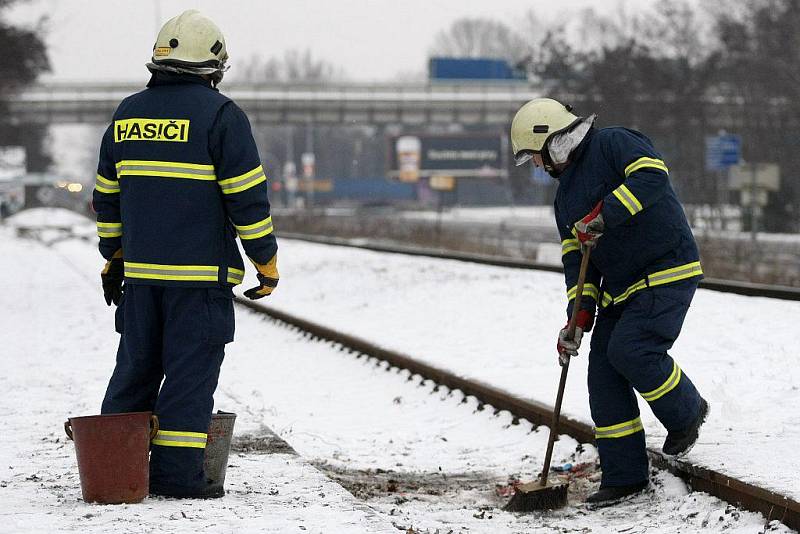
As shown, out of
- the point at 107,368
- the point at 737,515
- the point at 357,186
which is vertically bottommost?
the point at 357,186

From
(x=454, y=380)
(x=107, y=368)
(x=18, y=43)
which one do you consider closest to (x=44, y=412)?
(x=107, y=368)

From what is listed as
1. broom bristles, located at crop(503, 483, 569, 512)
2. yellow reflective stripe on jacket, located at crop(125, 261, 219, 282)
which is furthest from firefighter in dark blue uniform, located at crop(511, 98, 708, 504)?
yellow reflective stripe on jacket, located at crop(125, 261, 219, 282)

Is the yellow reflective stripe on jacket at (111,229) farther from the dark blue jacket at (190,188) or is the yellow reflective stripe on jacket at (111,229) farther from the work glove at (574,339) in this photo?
the work glove at (574,339)

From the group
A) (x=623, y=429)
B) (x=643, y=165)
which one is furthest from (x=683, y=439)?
(x=643, y=165)

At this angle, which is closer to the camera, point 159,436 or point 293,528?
point 293,528

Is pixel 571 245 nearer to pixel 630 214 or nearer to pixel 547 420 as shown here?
pixel 630 214

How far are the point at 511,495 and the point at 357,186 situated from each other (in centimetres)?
10650

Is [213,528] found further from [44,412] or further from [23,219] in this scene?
[23,219]

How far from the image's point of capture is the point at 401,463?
7562 millimetres

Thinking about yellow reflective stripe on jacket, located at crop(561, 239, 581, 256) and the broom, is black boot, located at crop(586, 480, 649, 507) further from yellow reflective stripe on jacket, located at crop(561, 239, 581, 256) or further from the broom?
yellow reflective stripe on jacket, located at crop(561, 239, 581, 256)

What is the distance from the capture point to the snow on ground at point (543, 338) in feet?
22.1

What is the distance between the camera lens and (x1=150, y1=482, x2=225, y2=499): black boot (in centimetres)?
559

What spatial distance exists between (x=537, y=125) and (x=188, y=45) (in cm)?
175

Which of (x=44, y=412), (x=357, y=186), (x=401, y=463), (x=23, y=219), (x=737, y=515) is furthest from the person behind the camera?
(x=357, y=186)
